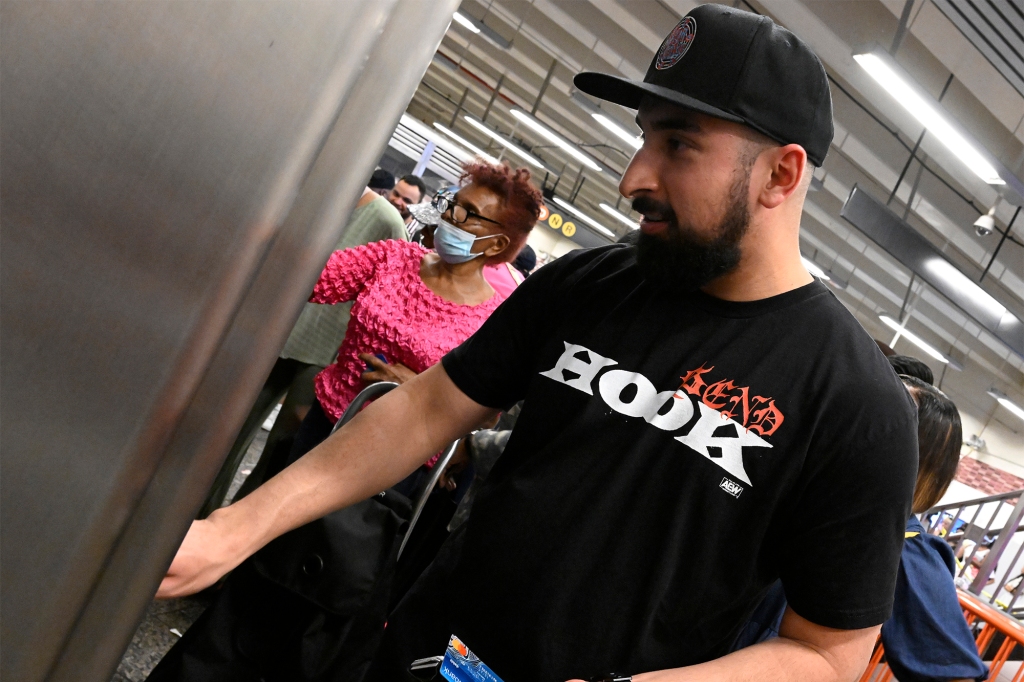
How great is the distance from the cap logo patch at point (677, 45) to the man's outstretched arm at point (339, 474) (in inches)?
22.8

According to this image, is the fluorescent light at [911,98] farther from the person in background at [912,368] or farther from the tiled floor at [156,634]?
the tiled floor at [156,634]

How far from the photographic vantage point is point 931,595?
2061mm

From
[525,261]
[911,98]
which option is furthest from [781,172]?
[911,98]

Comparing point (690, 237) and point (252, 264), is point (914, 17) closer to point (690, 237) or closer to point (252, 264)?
point (690, 237)

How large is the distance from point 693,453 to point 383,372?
135 cm

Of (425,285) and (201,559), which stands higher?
(425,285)

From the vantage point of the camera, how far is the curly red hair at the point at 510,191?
8.36ft

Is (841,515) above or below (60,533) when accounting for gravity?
above

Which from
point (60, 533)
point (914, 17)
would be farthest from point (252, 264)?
point (914, 17)

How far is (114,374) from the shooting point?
0.34 m

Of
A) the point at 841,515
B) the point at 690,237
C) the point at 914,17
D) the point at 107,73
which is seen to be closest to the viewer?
the point at 107,73

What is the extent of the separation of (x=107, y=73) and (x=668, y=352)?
35.5 inches

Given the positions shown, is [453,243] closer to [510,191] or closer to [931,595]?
[510,191]

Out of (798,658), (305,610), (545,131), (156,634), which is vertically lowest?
(156,634)
